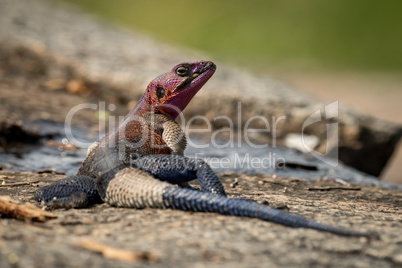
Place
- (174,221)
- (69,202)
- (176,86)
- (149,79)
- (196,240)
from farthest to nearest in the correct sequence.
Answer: (149,79)
(176,86)
(69,202)
(174,221)
(196,240)

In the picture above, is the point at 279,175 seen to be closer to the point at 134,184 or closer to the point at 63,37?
the point at 134,184

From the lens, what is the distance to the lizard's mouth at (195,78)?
352 cm

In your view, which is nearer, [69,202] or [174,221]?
[174,221]

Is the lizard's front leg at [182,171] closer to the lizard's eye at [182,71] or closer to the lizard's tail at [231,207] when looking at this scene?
the lizard's tail at [231,207]

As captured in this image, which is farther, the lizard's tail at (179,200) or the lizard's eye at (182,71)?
the lizard's eye at (182,71)

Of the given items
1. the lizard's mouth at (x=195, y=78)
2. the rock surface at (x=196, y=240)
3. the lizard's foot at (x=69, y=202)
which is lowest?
the rock surface at (x=196, y=240)

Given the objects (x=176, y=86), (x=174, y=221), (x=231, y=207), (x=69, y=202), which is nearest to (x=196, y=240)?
(x=174, y=221)

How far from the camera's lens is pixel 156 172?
2824 millimetres

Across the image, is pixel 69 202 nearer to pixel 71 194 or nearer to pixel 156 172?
pixel 71 194

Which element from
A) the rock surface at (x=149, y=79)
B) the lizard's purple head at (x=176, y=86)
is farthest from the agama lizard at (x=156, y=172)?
the rock surface at (x=149, y=79)

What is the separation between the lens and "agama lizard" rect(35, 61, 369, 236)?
249 centimetres

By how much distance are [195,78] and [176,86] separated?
15 centimetres

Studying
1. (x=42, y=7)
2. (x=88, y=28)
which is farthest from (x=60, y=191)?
(x=42, y=7)

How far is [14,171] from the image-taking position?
3904 millimetres
